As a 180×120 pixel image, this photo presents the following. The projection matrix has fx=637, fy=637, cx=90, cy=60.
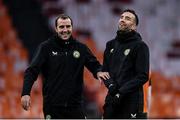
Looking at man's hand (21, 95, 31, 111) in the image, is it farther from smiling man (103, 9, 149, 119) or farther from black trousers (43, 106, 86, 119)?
smiling man (103, 9, 149, 119)

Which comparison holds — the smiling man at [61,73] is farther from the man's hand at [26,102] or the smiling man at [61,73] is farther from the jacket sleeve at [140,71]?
the jacket sleeve at [140,71]

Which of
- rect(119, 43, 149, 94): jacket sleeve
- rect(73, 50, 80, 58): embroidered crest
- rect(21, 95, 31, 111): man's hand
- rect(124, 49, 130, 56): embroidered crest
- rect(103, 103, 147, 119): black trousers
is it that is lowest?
rect(103, 103, 147, 119): black trousers

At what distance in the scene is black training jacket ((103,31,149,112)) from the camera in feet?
17.6

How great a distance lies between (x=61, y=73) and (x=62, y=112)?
1.19 feet

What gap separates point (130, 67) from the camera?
17.9 feet

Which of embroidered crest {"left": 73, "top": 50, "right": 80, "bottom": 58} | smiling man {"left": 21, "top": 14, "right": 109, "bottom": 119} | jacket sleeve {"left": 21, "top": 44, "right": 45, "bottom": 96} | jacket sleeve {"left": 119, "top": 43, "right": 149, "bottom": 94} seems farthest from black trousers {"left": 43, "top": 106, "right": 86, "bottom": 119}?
jacket sleeve {"left": 119, "top": 43, "right": 149, "bottom": 94}

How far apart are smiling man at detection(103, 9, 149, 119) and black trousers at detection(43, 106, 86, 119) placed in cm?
36

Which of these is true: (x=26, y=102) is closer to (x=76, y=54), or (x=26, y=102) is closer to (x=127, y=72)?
(x=76, y=54)

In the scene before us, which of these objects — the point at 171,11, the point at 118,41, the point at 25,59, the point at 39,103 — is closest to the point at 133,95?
the point at 118,41

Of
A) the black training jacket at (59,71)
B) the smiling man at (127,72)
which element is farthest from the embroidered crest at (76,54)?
the smiling man at (127,72)

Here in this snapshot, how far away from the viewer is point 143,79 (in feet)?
17.6

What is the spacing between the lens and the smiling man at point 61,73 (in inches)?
225

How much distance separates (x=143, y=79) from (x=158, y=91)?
22.2 feet

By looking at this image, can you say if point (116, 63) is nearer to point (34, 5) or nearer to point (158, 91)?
point (158, 91)
